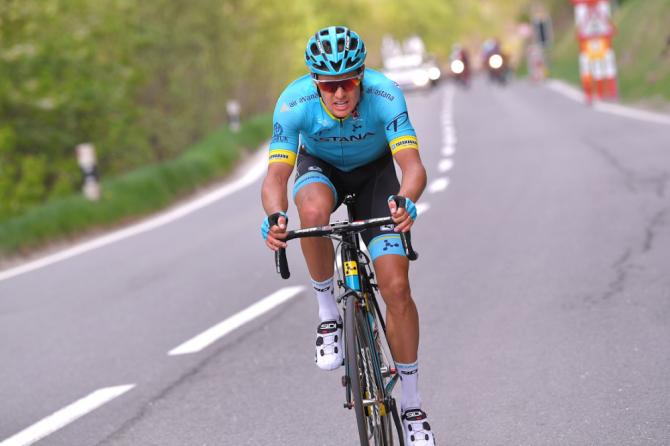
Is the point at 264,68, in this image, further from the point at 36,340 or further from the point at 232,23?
the point at 36,340

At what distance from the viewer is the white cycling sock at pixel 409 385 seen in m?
5.04

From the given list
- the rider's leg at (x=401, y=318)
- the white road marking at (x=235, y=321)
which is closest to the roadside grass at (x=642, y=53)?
the white road marking at (x=235, y=321)

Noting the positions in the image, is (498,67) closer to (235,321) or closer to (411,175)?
(235,321)

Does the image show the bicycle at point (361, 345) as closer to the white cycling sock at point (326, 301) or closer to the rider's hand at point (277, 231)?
the rider's hand at point (277, 231)

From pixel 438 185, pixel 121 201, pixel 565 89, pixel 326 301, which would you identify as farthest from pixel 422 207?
pixel 565 89

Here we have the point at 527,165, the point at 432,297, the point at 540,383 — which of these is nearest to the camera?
the point at 540,383

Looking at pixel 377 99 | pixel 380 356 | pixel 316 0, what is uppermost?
pixel 377 99

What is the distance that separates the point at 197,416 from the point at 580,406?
1868 millimetres

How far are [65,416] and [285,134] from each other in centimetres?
214

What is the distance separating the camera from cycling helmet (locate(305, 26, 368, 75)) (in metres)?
4.87

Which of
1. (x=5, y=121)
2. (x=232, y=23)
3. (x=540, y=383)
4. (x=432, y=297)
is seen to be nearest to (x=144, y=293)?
(x=432, y=297)

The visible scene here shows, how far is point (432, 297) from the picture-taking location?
855 cm

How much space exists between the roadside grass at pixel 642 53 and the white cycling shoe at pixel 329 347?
73.0 ft

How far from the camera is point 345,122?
5.22 meters
